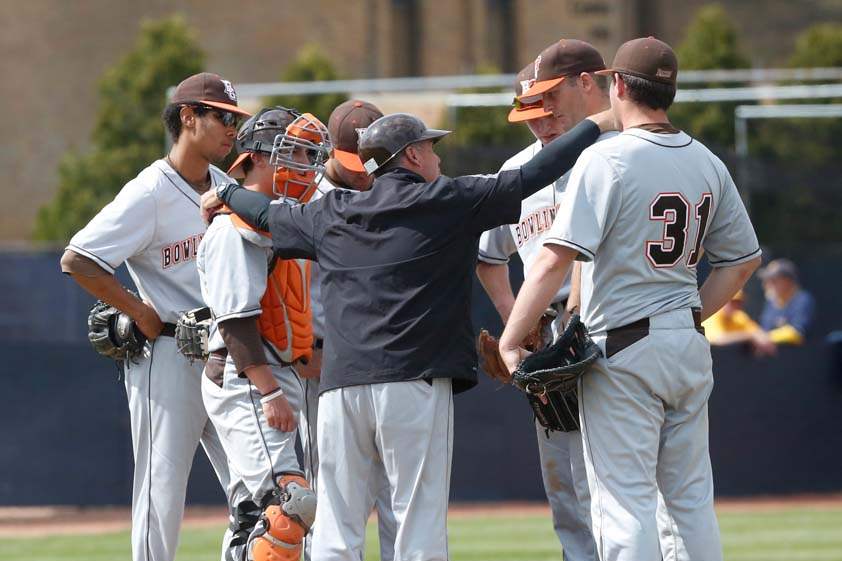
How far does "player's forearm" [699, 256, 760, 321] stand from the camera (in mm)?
5527

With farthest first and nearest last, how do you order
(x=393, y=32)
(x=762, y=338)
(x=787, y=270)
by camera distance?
(x=393, y=32) < (x=787, y=270) < (x=762, y=338)

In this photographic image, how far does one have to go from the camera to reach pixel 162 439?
605cm

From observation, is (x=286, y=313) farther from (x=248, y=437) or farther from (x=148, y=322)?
(x=148, y=322)

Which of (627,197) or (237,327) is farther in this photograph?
(237,327)

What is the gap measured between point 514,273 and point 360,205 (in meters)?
8.37

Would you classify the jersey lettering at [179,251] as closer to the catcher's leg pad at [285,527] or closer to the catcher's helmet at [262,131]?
the catcher's helmet at [262,131]

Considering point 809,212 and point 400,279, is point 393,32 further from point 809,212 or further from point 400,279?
point 400,279

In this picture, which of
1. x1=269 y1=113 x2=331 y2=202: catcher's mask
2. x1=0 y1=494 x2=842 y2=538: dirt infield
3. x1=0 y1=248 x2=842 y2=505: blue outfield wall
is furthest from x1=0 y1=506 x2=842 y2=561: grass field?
x1=269 y1=113 x2=331 y2=202: catcher's mask

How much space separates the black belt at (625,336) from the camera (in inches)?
201

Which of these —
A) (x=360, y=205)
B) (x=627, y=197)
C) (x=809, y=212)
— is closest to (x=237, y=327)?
(x=360, y=205)

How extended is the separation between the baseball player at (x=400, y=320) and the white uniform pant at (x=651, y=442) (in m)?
0.54

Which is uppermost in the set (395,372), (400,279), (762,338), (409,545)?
(400,279)

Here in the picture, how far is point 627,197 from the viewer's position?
5062 mm

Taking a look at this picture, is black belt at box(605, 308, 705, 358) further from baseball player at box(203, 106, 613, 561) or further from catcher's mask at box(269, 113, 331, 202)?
catcher's mask at box(269, 113, 331, 202)
